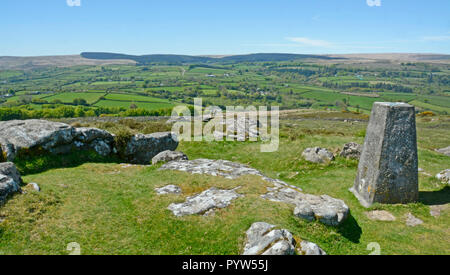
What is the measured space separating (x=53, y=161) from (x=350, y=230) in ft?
64.2

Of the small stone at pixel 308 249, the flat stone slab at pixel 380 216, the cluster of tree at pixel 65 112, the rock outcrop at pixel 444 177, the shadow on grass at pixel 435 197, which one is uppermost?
the small stone at pixel 308 249

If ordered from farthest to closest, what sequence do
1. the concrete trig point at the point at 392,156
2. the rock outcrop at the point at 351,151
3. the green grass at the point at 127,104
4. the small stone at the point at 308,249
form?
1. the green grass at the point at 127,104
2. the rock outcrop at the point at 351,151
3. the concrete trig point at the point at 392,156
4. the small stone at the point at 308,249

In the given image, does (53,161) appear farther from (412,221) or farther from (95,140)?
(412,221)

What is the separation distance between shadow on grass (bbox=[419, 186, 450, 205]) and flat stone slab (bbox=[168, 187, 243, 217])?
35.4ft

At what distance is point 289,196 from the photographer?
14914mm

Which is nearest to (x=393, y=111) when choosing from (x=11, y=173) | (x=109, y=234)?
(x=109, y=234)

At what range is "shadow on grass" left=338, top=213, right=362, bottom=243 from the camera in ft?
39.4

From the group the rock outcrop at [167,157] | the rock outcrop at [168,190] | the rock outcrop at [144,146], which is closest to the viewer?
the rock outcrop at [168,190]

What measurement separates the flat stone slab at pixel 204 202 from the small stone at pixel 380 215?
23.0 ft

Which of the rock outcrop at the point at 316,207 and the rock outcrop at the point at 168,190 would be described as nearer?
the rock outcrop at the point at 316,207

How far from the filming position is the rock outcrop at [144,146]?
2456 cm

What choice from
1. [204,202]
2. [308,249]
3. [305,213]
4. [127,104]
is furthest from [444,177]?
[127,104]

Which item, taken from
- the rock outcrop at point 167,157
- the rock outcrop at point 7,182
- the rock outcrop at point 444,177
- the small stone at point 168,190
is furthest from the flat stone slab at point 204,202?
the rock outcrop at point 444,177

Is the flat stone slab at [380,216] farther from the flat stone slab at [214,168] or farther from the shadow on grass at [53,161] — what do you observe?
the shadow on grass at [53,161]
